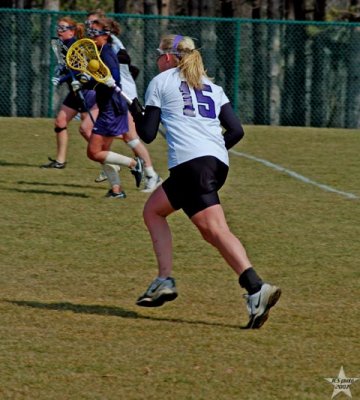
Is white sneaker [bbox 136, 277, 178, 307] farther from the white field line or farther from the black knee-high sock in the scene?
the white field line

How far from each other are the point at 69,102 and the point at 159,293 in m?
7.83

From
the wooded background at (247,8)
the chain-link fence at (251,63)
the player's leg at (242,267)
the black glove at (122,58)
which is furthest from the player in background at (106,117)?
the wooded background at (247,8)

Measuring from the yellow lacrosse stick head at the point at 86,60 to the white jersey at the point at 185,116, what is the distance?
2257mm

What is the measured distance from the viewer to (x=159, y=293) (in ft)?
25.8

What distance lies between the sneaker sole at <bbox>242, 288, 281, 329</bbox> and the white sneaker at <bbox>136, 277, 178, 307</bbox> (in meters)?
0.61

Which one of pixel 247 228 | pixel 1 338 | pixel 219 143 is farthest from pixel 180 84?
pixel 247 228

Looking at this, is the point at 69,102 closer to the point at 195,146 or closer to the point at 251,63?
the point at 195,146

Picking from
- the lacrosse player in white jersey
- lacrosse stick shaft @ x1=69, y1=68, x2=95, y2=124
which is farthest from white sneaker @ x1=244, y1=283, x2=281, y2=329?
lacrosse stick shaft @ x1=69, y1=68, x2=95, y2=124

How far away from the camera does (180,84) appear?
7.59m

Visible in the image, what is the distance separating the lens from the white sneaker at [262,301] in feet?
24.1

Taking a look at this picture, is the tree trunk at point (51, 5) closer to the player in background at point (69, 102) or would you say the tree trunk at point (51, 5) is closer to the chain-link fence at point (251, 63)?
the chain-link fence at point (251, 63)

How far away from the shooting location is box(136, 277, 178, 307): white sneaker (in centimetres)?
784

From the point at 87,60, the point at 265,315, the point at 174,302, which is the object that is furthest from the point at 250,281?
the point at 87,60

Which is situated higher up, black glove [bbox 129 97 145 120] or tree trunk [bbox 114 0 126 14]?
tree trunk [bbox 114 0 126 14]
